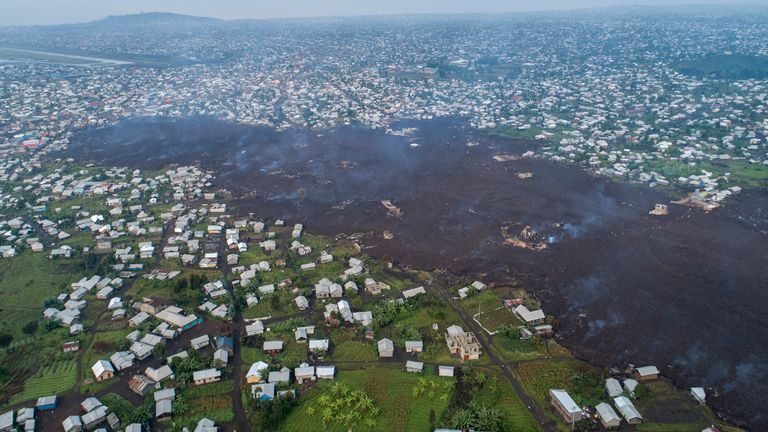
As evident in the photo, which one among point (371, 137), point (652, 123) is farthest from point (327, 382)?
point (652, 123)

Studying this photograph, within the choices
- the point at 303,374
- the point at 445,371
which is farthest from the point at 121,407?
the point at 445,371

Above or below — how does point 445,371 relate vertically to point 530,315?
below

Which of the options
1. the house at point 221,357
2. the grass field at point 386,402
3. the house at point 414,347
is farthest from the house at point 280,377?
the house at point 414,347

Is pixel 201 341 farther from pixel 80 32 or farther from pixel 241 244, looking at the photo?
pixel 80 32

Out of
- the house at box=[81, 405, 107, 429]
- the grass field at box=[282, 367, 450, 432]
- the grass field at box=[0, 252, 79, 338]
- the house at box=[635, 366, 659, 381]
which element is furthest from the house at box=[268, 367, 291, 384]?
the house at box=[635, 366, 659, 381]

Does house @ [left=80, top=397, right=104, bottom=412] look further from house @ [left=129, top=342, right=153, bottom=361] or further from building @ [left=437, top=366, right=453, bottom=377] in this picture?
building @ [left=437, top=366, right=453, bottom=377]

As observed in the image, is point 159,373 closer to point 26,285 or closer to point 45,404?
point 45,404
